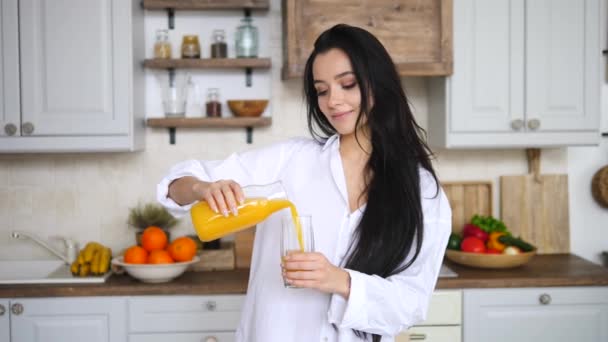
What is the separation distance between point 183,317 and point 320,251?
3.88 ft

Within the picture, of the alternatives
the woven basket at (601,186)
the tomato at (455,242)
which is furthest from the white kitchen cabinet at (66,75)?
the woven basket at (601,186)

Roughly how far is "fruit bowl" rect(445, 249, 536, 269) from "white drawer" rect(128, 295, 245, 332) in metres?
0.96

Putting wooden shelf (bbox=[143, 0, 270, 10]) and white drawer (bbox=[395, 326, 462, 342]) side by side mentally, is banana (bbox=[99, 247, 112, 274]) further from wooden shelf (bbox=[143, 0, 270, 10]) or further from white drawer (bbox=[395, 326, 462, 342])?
white drawer (bbox=[395, 326, 462, 342])

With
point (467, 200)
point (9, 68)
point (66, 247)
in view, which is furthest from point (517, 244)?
point (9, 68)

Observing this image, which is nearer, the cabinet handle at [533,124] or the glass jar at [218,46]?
the cabinet handle at [533,124]

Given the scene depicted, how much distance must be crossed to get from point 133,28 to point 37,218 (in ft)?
3.36

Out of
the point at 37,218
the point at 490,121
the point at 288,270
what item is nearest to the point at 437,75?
the point at 490,121

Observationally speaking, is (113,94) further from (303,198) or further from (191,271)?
(303,198)

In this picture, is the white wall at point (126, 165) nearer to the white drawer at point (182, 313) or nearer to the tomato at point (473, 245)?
the white drawer at point (182, 313)

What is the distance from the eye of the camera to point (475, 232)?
2.70 m

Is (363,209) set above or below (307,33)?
below

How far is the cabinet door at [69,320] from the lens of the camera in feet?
7.77

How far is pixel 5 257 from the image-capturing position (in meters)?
2.88

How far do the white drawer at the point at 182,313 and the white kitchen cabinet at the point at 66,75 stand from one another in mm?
666
